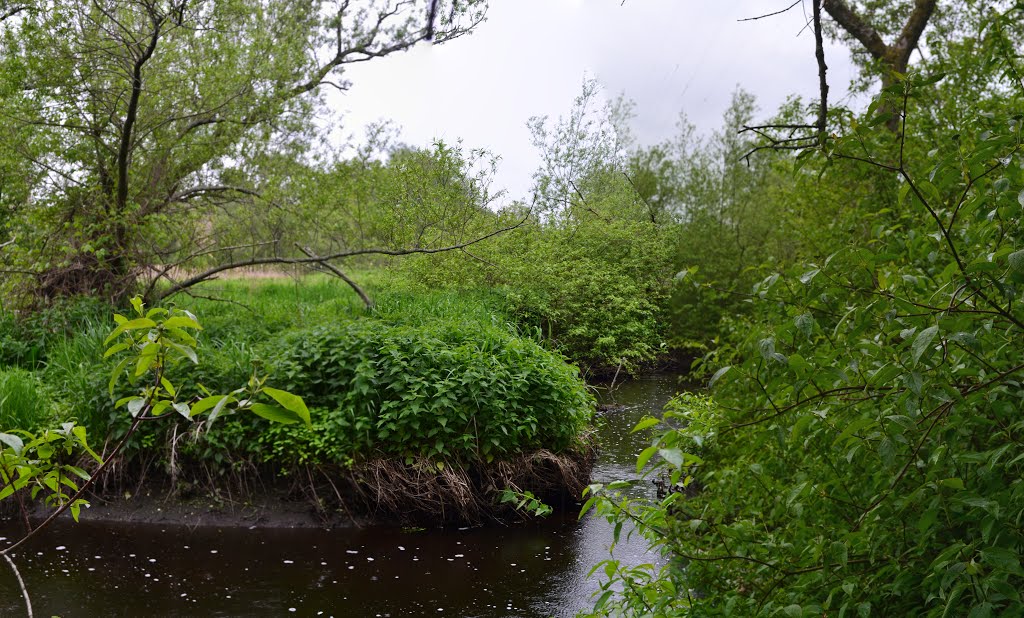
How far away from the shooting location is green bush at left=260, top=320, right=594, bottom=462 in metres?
6.66

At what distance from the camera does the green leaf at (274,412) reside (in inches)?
43.2

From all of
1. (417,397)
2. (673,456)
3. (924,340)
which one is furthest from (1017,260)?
(417,397)

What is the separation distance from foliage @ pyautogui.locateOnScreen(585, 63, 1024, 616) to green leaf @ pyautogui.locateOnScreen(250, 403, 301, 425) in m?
0.76

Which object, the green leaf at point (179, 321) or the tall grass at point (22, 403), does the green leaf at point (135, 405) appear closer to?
the green leaf at point (179, 321)

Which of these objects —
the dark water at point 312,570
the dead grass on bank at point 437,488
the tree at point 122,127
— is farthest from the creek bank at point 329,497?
the tree at point 122,127

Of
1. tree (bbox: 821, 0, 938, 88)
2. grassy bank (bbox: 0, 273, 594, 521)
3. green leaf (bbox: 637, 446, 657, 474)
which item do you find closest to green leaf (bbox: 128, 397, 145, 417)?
green leaf (bbox: 637, 446, 657, 474)

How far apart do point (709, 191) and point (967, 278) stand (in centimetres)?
1725

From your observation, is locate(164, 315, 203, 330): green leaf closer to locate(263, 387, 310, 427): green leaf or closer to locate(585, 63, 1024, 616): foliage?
locate(263, 387, 310, 427): green leaf

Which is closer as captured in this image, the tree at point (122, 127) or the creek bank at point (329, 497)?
the creek bank at point (329, 497)

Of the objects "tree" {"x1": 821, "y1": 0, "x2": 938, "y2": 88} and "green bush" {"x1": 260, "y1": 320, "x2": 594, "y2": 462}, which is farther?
"tree" {"x1": 821, "y1": 0, "x2": 938, "y2": 88}

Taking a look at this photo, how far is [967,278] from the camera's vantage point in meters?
1.69

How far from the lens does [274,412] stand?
1.12 meters

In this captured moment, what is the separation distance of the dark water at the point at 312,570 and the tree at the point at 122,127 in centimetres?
373

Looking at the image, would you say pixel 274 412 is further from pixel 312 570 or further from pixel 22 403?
pixel 22 403
